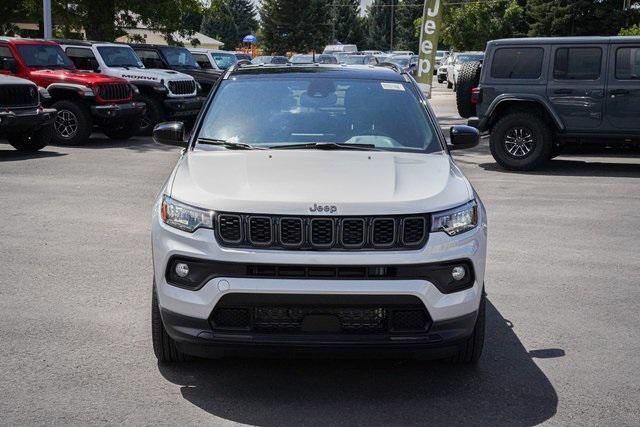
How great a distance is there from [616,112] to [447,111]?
1457cm


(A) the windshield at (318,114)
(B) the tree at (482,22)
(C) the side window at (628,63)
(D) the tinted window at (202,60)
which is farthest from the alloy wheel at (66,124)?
(B) the tree at (482,22)

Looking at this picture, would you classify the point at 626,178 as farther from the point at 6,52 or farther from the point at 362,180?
the point at 6,52

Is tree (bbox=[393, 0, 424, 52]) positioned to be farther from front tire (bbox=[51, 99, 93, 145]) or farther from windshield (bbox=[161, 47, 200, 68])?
front tire (bbox=[51, 99, 93, 145])

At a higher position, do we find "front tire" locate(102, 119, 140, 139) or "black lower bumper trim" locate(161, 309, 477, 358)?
"black lower bumper trim" locate(161, 309, 477, 358)

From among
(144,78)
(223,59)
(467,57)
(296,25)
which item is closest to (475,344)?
(144,78)

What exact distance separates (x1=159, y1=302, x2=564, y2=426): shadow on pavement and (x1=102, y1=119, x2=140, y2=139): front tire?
1484 centimetres

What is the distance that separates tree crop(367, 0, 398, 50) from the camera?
12644 cm

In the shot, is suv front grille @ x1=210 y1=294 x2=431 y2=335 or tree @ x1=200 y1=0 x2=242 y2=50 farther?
tree @ x1=200 y1=0 x2=242 y2=50

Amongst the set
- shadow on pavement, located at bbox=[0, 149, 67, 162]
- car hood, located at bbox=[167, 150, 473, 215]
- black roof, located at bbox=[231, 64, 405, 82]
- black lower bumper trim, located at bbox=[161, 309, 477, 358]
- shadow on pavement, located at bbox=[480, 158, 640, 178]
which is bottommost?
shadow on pavement, located at bbox=[0, 149, 67, 162]

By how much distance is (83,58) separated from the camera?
20031 millimetres

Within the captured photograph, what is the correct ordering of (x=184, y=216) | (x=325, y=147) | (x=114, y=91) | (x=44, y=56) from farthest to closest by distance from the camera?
(x=44, y=56), (x=114, y=91), (x=325, y=147), (x=184, y=216)

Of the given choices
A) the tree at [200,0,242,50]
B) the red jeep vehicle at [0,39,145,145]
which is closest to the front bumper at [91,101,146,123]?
the red jeep vehicle at [0,39,145,145]

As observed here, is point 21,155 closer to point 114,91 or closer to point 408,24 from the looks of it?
point 114,91

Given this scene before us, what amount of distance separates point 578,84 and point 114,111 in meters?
8.79
